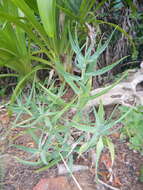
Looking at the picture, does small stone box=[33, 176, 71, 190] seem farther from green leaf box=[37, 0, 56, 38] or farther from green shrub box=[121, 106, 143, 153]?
green leaf box=[37, 0, 56, 38]

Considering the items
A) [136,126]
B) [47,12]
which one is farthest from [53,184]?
[47,12]

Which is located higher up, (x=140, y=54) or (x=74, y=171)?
(x=140, y=54)

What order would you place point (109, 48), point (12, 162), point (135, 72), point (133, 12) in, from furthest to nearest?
point (109, 48) < point (133, 12) < point (135, 72) < point (12, 162)

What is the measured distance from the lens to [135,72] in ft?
5.02

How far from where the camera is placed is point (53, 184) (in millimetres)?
852

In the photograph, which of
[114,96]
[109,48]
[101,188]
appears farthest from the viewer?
[109,48]

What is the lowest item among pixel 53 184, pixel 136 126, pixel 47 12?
pixel 53 184

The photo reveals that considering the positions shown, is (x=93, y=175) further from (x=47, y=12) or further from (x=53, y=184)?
(x=47, y=12)

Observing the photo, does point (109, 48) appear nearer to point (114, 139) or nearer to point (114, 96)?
point (114, 96)

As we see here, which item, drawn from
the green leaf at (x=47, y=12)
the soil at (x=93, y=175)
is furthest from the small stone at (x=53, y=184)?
the green leaf at (x=47, y=12)

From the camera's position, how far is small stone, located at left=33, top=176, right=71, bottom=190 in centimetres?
84

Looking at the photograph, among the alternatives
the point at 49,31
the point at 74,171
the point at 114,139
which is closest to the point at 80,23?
the point at 49,31

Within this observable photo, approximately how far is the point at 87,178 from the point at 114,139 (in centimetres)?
26

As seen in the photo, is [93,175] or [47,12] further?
[47,12]
